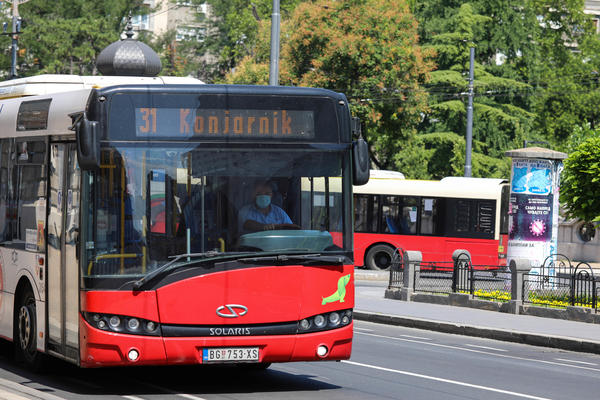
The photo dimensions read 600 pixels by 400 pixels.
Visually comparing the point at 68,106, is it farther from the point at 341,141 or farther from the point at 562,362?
the point at 562,362

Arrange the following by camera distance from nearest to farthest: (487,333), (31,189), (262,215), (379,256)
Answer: (262,215) < (31,189) < (487,333) < (379,256)

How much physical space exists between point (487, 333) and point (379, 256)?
1776 cm

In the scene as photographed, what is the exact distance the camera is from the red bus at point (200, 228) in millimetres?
9844

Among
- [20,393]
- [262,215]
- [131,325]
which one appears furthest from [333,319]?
[20,393]

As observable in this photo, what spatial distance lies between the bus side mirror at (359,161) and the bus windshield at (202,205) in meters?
0.21

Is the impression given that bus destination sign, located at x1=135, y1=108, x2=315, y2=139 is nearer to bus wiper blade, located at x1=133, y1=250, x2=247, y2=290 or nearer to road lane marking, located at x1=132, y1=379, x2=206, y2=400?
bus wiper blade, located at x1=133, y1=250, x2=247, y2=290

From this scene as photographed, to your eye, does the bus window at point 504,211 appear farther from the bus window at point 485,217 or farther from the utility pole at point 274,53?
the utility pole at point 274,53

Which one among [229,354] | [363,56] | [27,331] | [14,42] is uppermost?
[14,42]

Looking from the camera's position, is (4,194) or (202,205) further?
(4,194)

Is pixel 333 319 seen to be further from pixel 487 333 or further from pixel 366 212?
pixel 366 212

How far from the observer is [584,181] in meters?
23.3

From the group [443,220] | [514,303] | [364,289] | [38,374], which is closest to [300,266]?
[38,374]

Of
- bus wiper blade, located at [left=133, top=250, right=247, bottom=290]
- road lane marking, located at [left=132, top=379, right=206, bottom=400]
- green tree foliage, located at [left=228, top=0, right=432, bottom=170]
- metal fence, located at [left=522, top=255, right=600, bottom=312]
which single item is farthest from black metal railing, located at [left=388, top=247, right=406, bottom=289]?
green tree foliage, located at [left=228, top=0, right=432, bottom=170]

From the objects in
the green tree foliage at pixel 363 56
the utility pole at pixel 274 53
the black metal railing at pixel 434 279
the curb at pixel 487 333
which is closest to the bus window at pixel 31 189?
the curb at pixel 487 333
